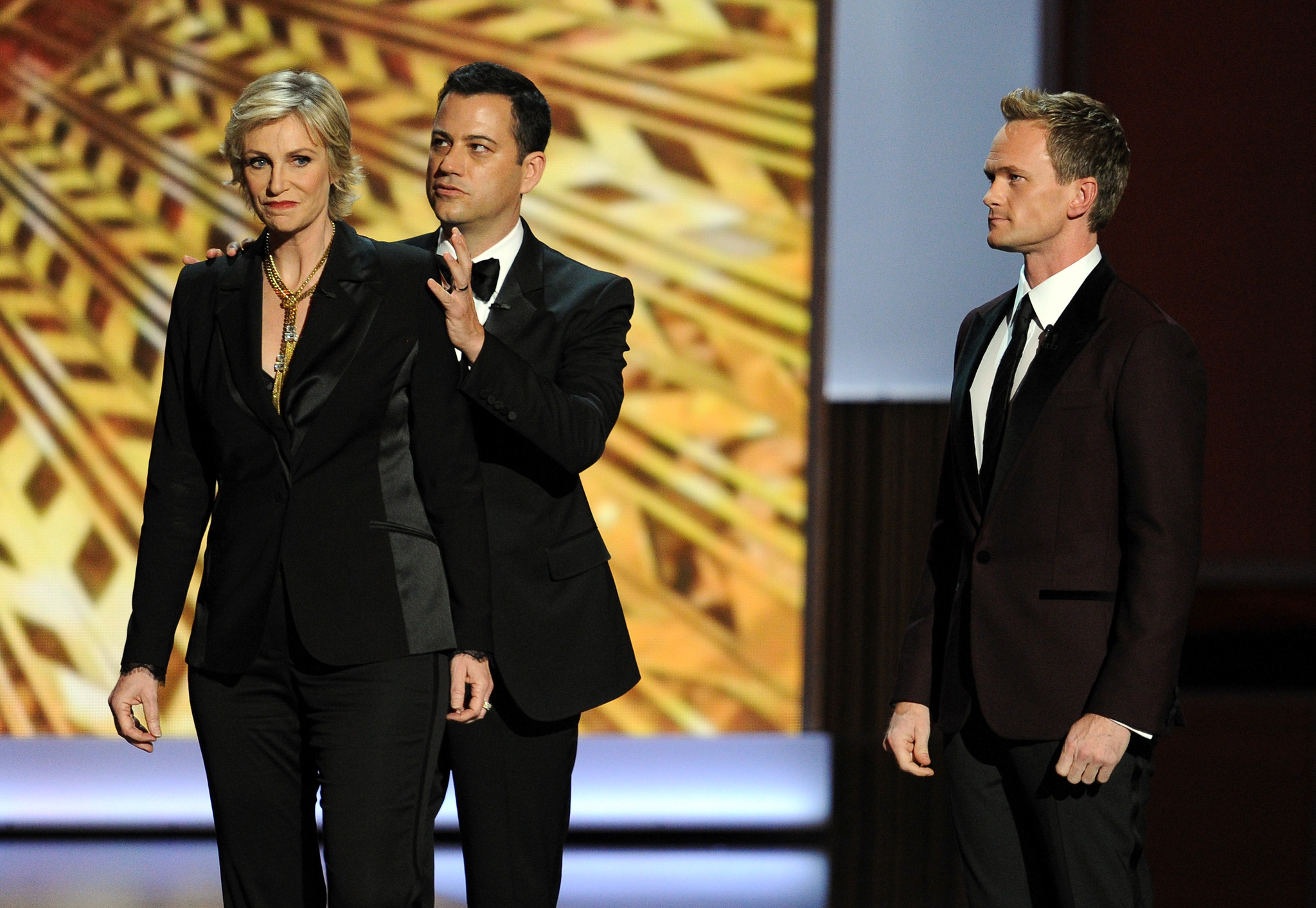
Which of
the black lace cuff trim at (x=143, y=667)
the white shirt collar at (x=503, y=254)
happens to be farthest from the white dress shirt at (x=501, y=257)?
the black lace cuff trim at (x=143, y=667)

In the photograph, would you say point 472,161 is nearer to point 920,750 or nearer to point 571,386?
point 571,386

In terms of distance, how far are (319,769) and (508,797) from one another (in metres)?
0.37

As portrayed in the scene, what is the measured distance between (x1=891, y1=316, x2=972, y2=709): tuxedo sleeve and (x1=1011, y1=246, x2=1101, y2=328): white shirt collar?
19cm

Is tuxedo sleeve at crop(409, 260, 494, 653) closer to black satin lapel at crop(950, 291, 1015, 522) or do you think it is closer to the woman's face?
the woman's face

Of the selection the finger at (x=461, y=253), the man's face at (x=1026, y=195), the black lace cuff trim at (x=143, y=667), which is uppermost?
the man's face at (x=1026, y=195)

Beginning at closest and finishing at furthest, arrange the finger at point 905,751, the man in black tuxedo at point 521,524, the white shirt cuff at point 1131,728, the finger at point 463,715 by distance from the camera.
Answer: the white shirt cuff at point 1131,728 < the finger at point 463,715 < the finger at point 905,751 < the man in black tuxedo at point 521,524

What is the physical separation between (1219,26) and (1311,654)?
2.28 metres

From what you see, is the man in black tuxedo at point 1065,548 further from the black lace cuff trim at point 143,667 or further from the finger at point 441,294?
the black lace cuff trim at point 143,667

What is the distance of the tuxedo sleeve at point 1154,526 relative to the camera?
65.3 inches

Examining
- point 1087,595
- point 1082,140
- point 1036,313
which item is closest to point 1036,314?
point 1036,313

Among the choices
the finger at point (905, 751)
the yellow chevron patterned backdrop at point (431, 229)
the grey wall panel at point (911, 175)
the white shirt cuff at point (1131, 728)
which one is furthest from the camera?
the grey wall panel at point (911, 175)

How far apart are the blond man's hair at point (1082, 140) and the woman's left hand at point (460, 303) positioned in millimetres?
714

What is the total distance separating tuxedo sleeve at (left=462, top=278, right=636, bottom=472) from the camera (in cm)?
176

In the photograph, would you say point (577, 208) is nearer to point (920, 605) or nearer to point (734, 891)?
point (734, 891)
